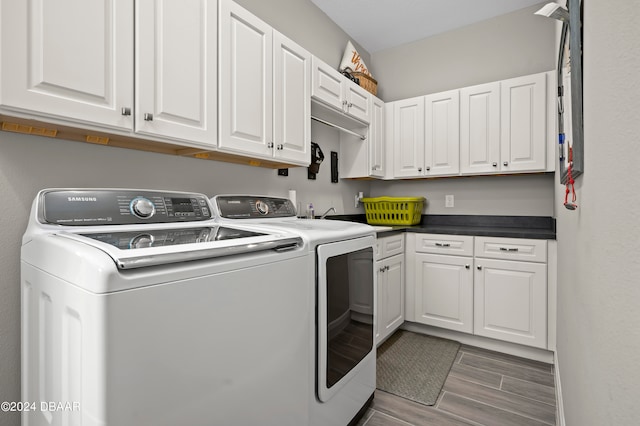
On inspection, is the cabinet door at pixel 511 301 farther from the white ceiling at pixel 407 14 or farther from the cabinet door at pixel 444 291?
the white ceiling at pixel 407 14

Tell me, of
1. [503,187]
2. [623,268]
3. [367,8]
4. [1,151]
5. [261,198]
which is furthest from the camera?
[503,187]

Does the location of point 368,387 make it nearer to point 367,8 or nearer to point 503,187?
point 503,187

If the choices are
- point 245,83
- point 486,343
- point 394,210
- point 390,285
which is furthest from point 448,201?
point 245,83

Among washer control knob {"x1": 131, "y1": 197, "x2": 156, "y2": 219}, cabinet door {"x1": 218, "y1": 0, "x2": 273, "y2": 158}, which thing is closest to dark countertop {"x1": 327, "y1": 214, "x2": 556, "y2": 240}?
cabinet door {"x1": 218, "y1": 0, "x2": 273, "y2": 158}

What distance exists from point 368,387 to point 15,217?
1.78 m

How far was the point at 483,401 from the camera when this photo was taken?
6.14ft

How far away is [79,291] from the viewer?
2.31ft

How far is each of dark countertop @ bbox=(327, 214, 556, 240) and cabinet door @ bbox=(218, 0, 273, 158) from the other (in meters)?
1.25

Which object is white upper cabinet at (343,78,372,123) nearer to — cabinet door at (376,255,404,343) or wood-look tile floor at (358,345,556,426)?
cabinet door at (376,255,404,343)

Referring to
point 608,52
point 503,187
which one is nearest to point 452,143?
point 503,187

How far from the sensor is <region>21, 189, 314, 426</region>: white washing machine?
69cm

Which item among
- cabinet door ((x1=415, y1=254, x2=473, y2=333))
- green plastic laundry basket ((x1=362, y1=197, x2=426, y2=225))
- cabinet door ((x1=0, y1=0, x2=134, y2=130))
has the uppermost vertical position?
cabinet door ((x1=0, y1=0, x2=134, y2=130))

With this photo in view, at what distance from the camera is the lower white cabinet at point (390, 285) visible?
2447 millimetres

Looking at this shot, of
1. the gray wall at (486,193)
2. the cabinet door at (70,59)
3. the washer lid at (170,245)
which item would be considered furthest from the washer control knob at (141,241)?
the gray wall at (486,193)
